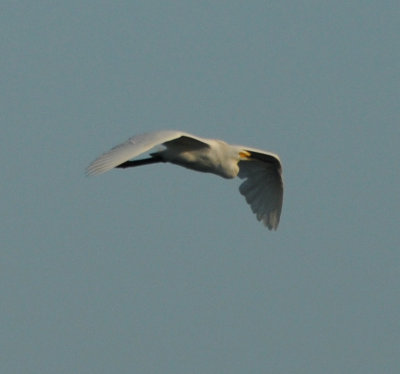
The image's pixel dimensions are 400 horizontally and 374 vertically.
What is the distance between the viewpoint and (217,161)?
26.6 meters

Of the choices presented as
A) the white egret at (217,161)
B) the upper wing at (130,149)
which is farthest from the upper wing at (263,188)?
the upper wing at (130,149)

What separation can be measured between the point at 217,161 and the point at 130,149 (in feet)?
13.0

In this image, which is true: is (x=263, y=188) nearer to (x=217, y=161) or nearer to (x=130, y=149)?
(x=217, y=161)

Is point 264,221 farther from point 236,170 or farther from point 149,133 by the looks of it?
point 149,133

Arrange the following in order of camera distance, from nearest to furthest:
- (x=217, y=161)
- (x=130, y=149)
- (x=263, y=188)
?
1. (x=130, y=149)
2. (x=217, y=161)
3. (x=263, y=188)

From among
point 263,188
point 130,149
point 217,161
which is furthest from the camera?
point 263,188

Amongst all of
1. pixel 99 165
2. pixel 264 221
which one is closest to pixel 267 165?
pixel 264 221

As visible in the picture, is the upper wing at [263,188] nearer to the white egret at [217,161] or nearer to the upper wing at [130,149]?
the white egret at [217,161]

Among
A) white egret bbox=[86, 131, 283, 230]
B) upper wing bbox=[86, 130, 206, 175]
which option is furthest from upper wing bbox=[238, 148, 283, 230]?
upper wing bbox=[86, 130, 206, 175]

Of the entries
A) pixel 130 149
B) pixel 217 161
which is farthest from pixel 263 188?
pixel 130 149

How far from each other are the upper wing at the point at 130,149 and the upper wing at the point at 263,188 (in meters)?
5.42

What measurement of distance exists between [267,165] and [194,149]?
176 inches

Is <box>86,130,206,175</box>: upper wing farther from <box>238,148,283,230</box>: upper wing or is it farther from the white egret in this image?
<box>238,148,283,230</box>: upper wing

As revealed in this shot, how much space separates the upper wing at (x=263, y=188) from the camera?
99.8 feet
